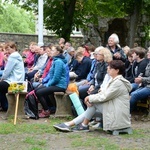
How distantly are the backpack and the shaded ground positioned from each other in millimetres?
1844

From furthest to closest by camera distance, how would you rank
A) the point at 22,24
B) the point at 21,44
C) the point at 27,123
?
1. the point at 22,24
2. the point at 21,44
3. the point at 27,123

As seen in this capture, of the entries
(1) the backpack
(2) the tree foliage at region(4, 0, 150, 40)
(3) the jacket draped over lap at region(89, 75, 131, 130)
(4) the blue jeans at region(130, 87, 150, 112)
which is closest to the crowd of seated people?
(4) the blue jeans at region(130, 87, 150, 112)

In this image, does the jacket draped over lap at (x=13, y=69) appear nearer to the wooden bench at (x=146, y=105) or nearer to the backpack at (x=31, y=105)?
the backpack at (x=31, y=105)

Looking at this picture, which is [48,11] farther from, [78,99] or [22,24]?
[22,24]

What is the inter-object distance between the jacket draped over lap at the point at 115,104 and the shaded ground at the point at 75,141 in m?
0.23

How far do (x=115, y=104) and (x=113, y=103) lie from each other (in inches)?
1.6

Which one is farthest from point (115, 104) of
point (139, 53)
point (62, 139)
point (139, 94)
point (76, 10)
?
point (76, 10)

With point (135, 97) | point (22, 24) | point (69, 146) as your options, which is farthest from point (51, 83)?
point (22, 24)

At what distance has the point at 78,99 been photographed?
9.03 meters

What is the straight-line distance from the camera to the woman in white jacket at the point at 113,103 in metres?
7.66

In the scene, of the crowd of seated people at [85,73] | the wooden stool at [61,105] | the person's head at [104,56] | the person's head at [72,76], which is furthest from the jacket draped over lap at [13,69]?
the person's head at [104,56]

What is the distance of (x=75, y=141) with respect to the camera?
7.10 metres

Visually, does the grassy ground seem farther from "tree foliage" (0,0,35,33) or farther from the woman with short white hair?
"tree foliage" (0,0,35,33)

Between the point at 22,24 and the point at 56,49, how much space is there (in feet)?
190
